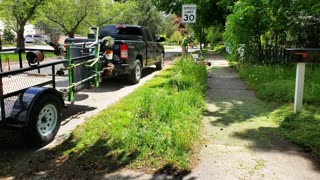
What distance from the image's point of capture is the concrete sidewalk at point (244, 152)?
3.89 m

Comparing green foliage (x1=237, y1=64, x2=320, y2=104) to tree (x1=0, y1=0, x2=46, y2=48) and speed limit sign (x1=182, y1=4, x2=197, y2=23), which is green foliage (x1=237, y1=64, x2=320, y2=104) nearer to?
speed limit sign (x1=182, y1=4, x2=197, y2=23)

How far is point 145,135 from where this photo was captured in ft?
15.4

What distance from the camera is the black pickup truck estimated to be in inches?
361

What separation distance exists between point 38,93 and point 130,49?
525 centimetres

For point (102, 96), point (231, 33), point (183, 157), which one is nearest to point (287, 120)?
point (183, 157)

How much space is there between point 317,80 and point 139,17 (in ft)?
136

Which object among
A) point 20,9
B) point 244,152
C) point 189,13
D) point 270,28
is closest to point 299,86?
point 244,152

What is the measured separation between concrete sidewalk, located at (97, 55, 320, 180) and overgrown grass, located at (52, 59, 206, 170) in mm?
230

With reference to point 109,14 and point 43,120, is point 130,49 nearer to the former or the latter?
point 43,120

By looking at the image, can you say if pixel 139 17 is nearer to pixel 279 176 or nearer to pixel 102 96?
pixel 102 96

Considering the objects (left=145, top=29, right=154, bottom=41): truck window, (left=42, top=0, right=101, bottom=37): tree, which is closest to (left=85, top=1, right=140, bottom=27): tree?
(left=42, top=0, right=101, bottom=37): tree

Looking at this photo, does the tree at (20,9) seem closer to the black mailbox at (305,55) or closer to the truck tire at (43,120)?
the truck tire at (43,120)

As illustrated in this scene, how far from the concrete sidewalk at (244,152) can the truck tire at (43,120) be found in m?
1.30

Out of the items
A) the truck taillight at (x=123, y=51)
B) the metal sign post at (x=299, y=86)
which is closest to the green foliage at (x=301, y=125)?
the metal sign post at (x=299, y=86)
